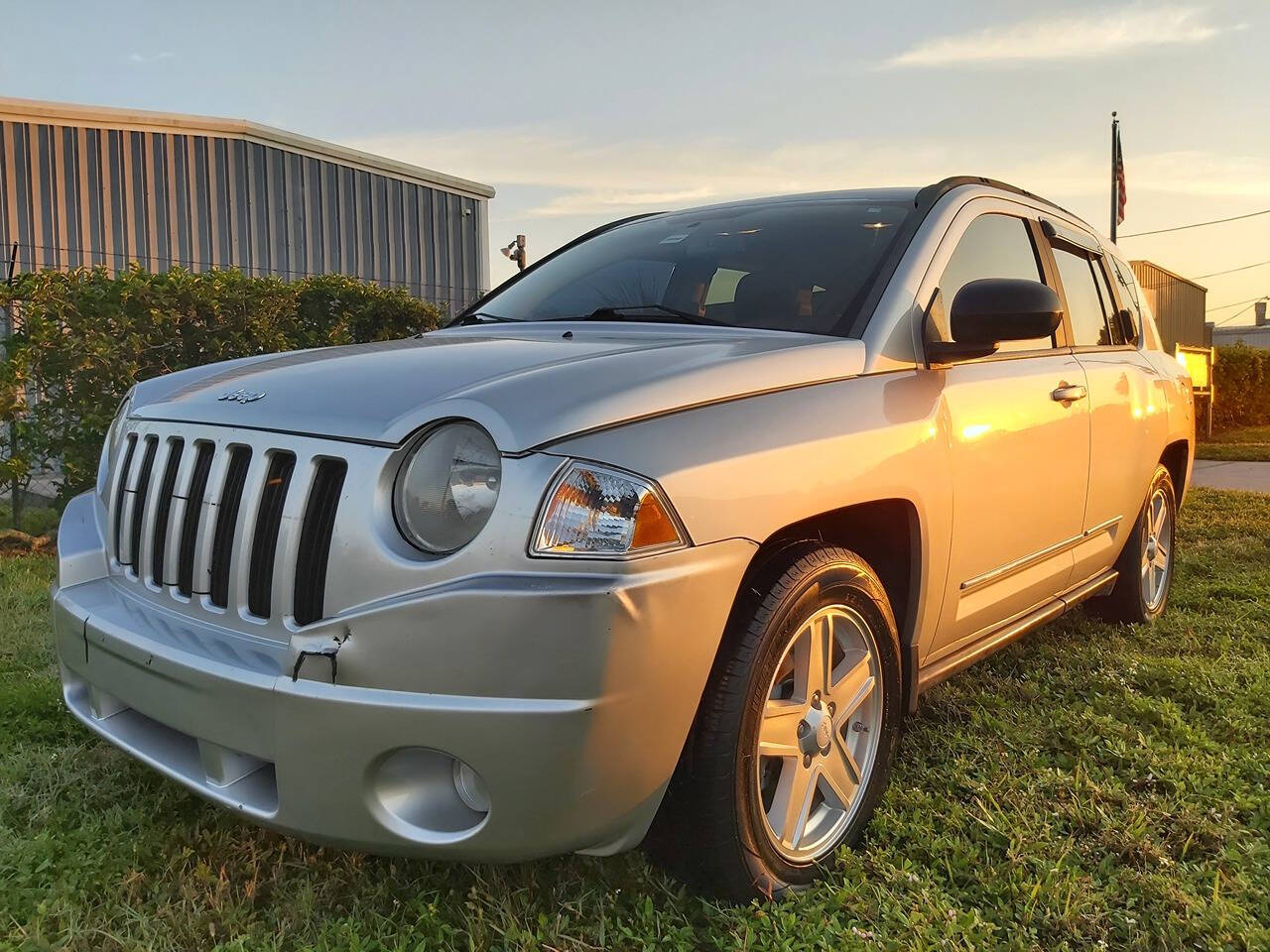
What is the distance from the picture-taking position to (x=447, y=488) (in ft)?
5.97

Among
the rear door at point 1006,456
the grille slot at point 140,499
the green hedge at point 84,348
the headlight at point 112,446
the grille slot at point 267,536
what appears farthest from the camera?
the green hedge at point 84,348

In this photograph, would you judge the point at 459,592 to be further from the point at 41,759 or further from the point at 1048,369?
the point at 1048,369

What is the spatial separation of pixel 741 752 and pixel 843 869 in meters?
0.55

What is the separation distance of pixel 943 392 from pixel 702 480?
3.53 ft

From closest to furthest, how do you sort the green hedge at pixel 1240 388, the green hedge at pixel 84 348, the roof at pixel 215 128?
the green hedge at pixel 84 348, the roof at pixel 215 128, the green hedge at pixel 1240 388

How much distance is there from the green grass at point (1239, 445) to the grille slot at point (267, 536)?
38.4ft

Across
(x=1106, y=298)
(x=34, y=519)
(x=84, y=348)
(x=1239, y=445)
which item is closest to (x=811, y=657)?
(x=1106, y=298)

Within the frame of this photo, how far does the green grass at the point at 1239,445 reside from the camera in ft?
43.9

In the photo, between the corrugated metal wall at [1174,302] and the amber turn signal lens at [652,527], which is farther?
the corrugated metal wall at [1174,302]

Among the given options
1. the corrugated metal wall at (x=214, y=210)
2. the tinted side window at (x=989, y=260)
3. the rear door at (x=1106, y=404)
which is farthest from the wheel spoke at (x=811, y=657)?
the corrugated metal wall at (x=214, y=210)

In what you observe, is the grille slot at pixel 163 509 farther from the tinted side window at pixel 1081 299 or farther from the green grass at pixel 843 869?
the tinted side window at pixel 1081 299

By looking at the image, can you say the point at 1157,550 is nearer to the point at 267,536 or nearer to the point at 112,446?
the point at 267,536

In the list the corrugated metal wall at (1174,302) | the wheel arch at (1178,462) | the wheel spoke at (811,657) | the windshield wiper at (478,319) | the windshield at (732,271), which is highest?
the corrugated metal wall at (1174,302)

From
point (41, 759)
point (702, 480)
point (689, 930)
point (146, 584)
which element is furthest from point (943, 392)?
point (41, 759)
